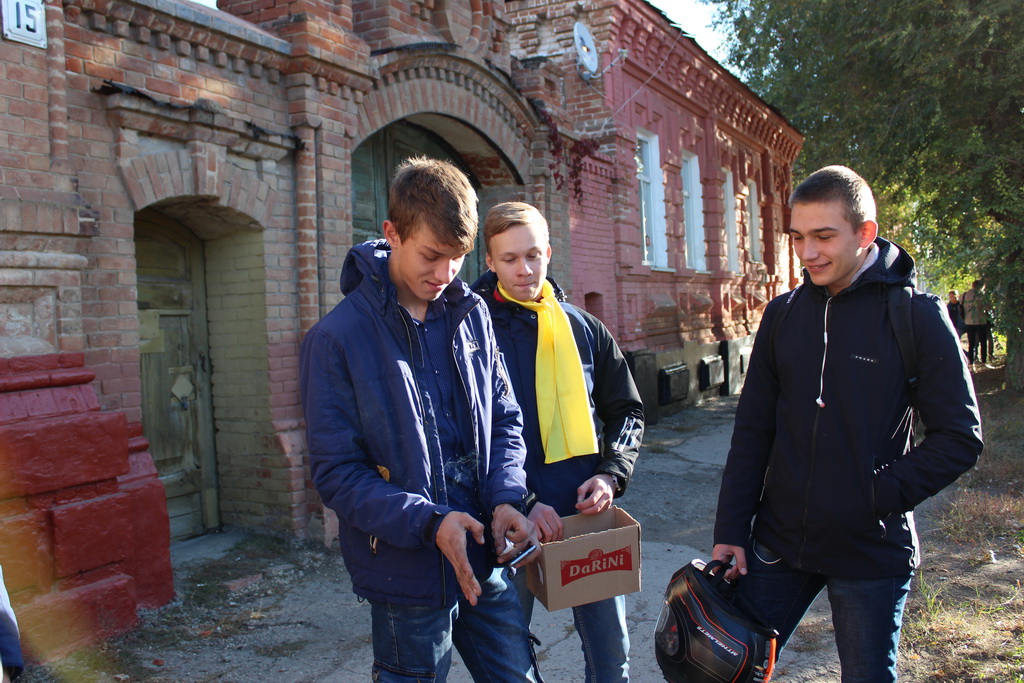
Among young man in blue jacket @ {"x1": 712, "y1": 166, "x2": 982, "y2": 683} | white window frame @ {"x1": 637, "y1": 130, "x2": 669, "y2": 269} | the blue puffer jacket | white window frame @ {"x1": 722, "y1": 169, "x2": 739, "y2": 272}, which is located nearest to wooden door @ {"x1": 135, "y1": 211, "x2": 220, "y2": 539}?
the blue puffer jacket

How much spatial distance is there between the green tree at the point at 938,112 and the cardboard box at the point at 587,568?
9563 mm

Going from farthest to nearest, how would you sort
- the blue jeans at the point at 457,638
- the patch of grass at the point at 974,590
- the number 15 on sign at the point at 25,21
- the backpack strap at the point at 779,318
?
the number 15 on sign at the point at 25,21, the patch of grass at the point at 974,590, the backpack strap at the point at 779,318, the blue jeans at the point at 457,638

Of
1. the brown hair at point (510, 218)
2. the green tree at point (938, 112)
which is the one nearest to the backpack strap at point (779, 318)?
the brown hair at point (510, 218)

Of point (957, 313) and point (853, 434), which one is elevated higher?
point (957, 313)

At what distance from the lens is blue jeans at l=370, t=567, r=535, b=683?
2078 mm

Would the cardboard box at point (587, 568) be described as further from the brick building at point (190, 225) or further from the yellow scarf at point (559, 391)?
the brick building at point (190, 225)

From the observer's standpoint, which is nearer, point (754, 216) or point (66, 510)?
point (66, 510)

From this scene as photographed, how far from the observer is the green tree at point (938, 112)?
10.0 metres

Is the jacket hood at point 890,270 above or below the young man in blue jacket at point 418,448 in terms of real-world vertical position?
above

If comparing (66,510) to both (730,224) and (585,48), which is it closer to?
(585,48)

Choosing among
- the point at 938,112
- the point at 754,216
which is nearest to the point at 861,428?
the point at 938,112

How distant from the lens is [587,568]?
242 centimetres

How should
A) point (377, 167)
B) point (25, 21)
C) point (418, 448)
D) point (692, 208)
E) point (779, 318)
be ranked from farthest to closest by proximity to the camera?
point (692, 208) → point (377, 167) → point (25, 21) → point (779, 318) → point (418, 448)

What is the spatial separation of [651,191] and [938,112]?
13.2ft
